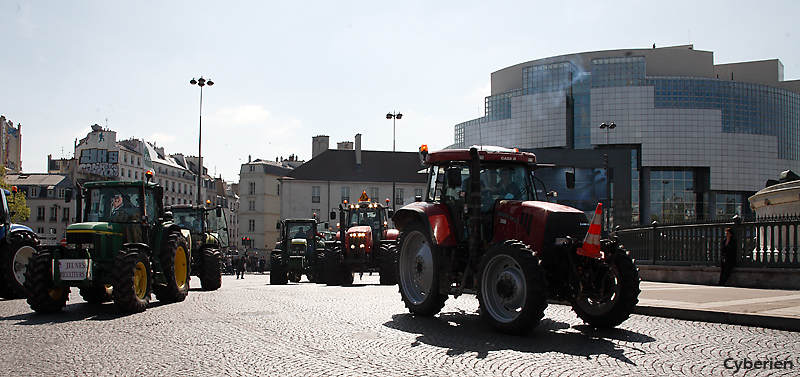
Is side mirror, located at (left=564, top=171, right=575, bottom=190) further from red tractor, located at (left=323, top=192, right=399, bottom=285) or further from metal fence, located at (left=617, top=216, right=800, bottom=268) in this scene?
red tractor, located at (left=323, top=192, right=399, bottom=285)

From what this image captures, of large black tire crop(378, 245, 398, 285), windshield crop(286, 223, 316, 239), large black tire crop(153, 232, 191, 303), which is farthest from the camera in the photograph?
windshield crop(286, 223, 316, 239)

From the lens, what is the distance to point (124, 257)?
1154 cm

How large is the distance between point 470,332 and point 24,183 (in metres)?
102

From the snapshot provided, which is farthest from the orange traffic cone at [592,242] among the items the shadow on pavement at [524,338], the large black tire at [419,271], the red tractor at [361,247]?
the red tractor at [361,247]

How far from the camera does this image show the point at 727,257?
1588 cm

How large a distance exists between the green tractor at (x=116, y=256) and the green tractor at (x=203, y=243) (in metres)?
3.71

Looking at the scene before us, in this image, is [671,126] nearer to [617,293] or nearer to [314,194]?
[314,194]

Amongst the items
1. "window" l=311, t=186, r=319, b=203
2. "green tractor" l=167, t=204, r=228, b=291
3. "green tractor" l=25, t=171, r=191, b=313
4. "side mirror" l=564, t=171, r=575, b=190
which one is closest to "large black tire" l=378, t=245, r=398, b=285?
"green tractor" l=167, t=204, r=228, b=291

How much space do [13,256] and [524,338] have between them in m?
12.0

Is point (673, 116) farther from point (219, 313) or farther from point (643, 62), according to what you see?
point (219, 313)

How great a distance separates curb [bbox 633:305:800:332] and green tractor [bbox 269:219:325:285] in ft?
44.8

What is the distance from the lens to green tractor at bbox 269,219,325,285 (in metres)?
24.5

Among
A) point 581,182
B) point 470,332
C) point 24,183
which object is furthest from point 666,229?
point 24,183

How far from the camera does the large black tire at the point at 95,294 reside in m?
13.1
